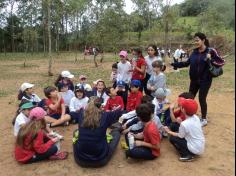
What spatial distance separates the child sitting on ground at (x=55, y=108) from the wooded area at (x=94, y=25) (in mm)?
13761

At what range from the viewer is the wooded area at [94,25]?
2266 centimetres

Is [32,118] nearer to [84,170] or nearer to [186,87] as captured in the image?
[84,170]

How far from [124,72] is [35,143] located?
3.13 m

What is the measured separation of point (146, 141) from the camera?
4680 millimetres

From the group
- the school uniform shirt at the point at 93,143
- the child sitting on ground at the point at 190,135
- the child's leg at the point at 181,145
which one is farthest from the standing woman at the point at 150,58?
the school uniform shirt at the point at 93,143

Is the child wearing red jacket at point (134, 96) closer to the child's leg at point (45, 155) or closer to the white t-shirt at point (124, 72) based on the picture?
the white t-shirt at point (124, 72)

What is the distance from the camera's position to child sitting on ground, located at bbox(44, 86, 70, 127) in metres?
6.38

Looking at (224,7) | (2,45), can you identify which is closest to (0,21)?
(2,45)

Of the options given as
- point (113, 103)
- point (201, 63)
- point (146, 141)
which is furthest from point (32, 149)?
point (201, 63)

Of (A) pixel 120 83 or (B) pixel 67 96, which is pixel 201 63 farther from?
(B) pixel 67 96

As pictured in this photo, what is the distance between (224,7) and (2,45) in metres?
43.8

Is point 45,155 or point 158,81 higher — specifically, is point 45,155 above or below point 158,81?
below

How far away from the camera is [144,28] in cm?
5147

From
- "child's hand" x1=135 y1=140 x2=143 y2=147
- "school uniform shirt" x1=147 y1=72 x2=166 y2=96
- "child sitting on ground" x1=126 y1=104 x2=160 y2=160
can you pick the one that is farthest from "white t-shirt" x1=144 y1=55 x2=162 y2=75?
"child's hand" x1=135 y1=140 x2=143 y2=147
